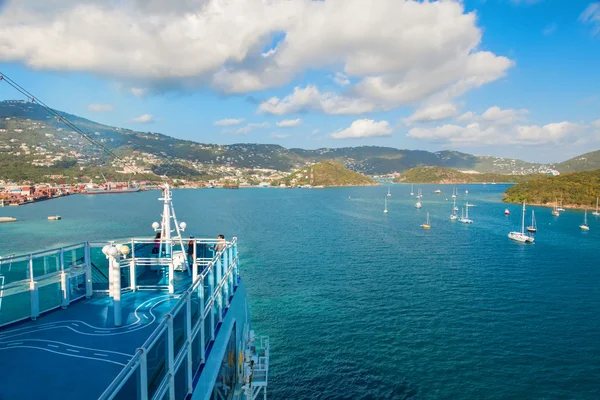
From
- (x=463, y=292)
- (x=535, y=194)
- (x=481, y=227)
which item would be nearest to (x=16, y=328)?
(x=463, y=292)

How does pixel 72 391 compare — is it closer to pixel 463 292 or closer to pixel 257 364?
pixel 257 364

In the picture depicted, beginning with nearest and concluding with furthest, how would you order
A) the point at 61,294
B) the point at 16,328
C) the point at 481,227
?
the point at 16,328
the point at 61,294
the point at 481,227

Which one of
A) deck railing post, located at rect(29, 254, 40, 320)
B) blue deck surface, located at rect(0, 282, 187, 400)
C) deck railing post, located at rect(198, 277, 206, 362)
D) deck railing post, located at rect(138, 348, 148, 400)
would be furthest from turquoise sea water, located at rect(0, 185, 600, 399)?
deck railing post, located at rect(138, 348, 148, 400)

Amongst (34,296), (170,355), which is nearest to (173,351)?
(170,355)

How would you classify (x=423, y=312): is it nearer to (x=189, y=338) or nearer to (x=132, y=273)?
(x=132, y=273)

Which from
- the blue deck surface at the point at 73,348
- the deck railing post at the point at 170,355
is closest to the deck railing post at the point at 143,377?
the deck railing post at the point at 170,355
